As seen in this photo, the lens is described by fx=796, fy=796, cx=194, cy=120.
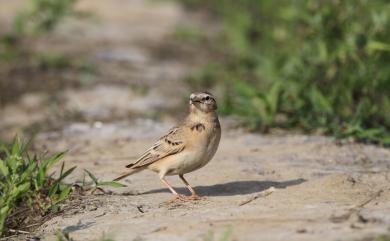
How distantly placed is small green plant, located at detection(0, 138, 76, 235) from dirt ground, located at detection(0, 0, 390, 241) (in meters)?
0.22

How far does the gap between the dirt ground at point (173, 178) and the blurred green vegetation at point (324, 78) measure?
322 mm

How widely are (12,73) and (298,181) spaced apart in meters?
6.26

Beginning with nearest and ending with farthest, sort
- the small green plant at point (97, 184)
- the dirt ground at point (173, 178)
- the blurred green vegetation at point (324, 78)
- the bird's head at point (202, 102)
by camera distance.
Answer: the dirt ground at point (173, 178) → the small green plant at point (97, 184) → the bird's head at point (202, 102) → the blurred green vegetation at point (324, 78)

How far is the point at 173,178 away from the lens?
7.62 m

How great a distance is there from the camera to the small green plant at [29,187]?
6.11 metres

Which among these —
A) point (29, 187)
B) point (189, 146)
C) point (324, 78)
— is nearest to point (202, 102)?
point (189, 146)

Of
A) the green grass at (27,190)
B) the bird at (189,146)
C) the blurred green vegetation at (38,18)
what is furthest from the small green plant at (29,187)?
the blurred green vegetation at (38,18)

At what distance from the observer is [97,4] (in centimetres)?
1608

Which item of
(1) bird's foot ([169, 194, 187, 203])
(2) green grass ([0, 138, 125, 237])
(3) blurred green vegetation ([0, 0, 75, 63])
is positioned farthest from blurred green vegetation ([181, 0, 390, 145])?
(2) green grass ([0, 138, 125, 237])

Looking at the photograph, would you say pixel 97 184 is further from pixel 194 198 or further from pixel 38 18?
pixel 38 18

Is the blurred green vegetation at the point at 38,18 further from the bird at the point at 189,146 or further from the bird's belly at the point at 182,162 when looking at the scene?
the bird's belly at the point at 182,162

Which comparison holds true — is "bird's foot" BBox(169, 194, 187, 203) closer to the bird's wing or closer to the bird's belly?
the bird's belly

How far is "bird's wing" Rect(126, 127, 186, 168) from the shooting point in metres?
6.61

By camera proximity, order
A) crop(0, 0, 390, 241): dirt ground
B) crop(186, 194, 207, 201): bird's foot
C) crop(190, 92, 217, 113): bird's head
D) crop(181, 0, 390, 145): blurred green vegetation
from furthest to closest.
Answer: crop(181, 0, 390, 145): blurred green vegetation → crop(190, 92, 217, 113): bird's head → crop(186, 194, 207, 201): bird's foot → crop(0, 0, 390, 241): dirt ground
